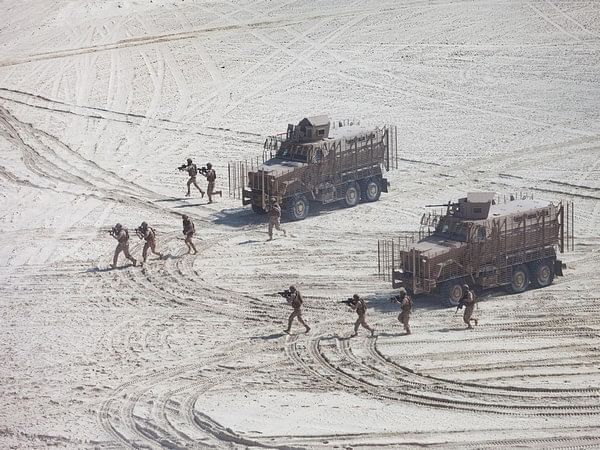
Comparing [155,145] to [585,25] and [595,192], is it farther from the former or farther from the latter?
[585,25]

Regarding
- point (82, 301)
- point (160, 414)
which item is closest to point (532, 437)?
point (160, 414)

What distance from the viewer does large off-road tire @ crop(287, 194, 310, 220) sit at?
35.3 m

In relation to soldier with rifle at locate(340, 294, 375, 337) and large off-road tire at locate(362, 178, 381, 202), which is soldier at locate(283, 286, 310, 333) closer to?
soldier with rifle at locate(340, 294, 375, 337)

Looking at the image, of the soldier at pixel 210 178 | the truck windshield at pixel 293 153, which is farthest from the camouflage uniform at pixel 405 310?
the soldier at pixel 210 178

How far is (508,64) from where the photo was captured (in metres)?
49.2

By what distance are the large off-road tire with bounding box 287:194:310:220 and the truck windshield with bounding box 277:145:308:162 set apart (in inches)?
43.8

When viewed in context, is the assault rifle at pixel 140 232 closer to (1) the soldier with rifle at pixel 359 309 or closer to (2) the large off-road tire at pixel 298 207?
(2) the large off-road tire at pixel 298 207

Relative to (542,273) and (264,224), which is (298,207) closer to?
(264,224)

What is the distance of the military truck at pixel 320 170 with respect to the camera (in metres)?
35.3

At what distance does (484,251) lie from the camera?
28.2 metres

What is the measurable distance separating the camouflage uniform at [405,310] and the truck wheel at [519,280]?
11.9 feet

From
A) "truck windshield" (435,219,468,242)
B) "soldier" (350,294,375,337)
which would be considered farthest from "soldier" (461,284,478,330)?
"truck windshield" (435,219,468,242)

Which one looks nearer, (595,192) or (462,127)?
(595,192)

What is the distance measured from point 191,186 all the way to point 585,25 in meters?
21.4
